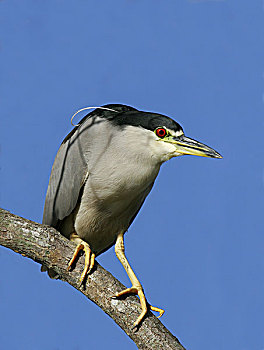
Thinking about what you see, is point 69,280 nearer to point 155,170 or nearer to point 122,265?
point 122,265

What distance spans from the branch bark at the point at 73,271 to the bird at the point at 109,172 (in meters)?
0.03

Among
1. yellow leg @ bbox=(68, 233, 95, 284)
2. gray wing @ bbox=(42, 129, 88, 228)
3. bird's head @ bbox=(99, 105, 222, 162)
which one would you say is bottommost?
yellow leg @ bbox=(68, 233, 95, 284)

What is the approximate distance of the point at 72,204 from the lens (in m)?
2.30

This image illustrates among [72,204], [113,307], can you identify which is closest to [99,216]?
[72,204]

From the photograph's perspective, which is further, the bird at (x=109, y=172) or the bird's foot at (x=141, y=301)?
the bird at (x=109, y=172)

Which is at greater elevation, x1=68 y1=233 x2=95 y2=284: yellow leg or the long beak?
the long beak

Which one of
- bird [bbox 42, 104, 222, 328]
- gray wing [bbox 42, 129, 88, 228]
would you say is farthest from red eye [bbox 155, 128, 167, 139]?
gray wing [bbox 42, 129, 88, 228]

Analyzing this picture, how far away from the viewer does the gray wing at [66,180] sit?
2.27 m

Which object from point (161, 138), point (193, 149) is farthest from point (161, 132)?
point (193, 149)

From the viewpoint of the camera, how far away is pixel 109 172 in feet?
7.00

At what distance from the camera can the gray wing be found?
2266 mm

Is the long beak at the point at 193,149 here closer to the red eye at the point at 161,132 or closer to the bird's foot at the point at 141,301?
the red eye at the point at 161,132

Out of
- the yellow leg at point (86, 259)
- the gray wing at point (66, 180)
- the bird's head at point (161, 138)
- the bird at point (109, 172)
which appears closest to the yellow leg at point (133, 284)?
the bird at point (109, 172)

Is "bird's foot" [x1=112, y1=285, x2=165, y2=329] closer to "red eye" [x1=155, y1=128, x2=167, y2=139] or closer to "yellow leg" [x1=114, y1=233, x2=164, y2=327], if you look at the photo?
"yellow leg" [x1=114, y1=233, x2=164, y2=327]
